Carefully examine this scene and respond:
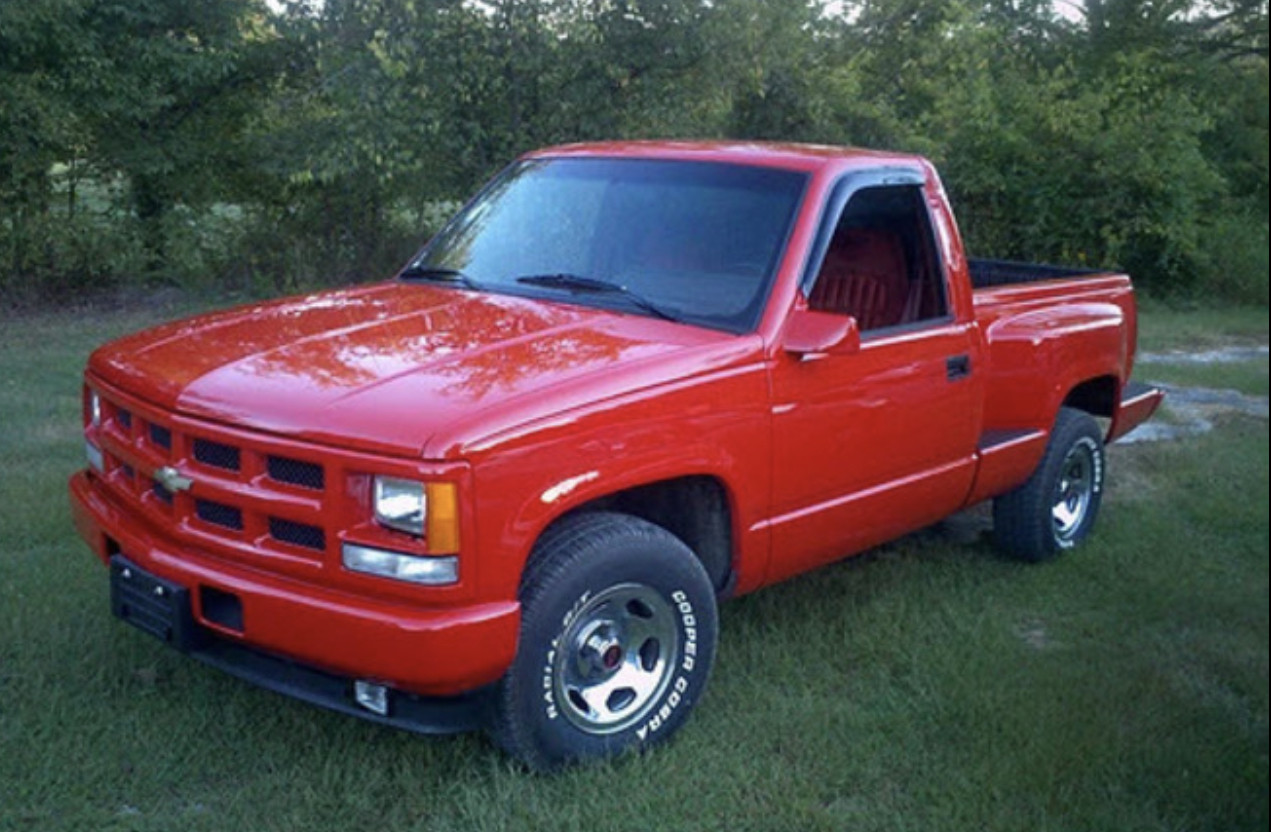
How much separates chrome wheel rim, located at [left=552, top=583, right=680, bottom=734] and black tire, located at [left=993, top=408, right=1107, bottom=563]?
2427 millimetres

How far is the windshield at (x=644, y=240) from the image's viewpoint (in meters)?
4.82

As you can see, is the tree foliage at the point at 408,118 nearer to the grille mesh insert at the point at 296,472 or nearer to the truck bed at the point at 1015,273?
the truck bed at the point at 1015,273

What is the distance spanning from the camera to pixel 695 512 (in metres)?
4.62

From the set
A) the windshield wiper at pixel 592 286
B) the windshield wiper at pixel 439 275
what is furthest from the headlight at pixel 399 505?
the windshield wiper at pixel 439 275

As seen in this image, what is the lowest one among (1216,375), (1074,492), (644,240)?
(1074,492)

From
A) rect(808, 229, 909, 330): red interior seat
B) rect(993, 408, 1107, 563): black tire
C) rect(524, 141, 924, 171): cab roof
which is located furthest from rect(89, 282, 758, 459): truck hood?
rect(993, 408, 1107, 563): black tire

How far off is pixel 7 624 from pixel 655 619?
2.40 m

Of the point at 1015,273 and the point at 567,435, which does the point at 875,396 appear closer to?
the point at 567,435

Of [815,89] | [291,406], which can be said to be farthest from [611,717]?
[815,89]

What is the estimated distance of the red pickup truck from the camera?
3.72m

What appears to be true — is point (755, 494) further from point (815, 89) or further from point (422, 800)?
point (815, 89)

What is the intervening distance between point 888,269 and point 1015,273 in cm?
186

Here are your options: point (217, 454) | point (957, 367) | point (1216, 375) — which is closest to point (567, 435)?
point (217, 454)

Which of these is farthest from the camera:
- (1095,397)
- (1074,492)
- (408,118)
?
(408,118)
